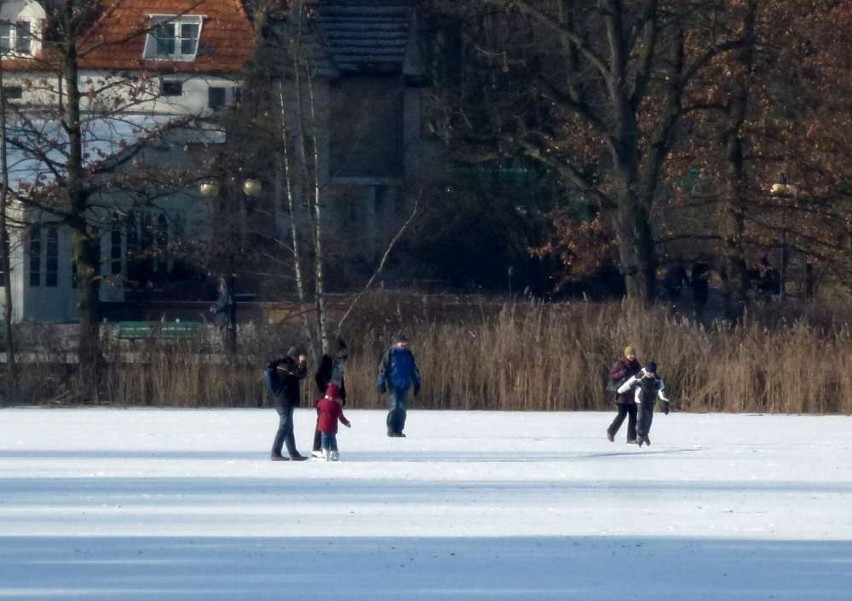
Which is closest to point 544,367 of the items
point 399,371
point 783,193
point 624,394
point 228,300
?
point 228,300

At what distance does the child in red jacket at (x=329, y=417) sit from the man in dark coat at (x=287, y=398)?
0.87 ft

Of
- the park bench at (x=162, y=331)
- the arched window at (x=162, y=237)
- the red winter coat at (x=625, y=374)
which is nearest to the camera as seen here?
the red winter coat at (x=625, y=374)

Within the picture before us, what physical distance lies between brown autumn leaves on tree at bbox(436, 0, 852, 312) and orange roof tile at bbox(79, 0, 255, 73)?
14.9 feet

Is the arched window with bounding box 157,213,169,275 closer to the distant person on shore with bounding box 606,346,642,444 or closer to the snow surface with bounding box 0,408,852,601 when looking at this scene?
the snow surface with bounding box 0,408,852,601

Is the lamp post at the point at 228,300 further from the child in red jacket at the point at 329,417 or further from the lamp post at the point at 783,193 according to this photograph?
the lamp post at the point at 783,193

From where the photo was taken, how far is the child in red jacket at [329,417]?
13.5 meters

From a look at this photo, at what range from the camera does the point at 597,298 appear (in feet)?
115

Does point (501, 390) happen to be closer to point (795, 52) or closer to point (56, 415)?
point (56, 415)

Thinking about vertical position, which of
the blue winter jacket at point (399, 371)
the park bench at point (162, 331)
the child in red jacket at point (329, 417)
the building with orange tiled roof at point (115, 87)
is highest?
the building with orange tiled roof at point (115, 87)

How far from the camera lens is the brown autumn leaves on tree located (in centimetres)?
2688

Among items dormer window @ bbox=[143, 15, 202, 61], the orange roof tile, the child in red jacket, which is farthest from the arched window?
the child in red jacket

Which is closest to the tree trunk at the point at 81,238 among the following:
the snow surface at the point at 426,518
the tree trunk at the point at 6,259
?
the tree trunk at the point at 6,259

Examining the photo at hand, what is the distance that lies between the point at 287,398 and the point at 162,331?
9836 millimetres

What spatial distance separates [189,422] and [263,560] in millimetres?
10568
